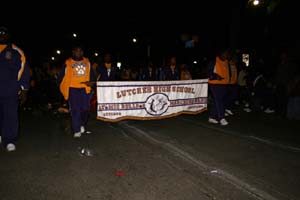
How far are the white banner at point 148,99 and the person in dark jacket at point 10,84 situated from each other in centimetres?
197

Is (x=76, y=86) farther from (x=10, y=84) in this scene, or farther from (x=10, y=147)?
(x=10, y=147)

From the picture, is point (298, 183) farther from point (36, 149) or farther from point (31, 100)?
point (31, 100)

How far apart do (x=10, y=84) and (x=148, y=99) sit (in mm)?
3471

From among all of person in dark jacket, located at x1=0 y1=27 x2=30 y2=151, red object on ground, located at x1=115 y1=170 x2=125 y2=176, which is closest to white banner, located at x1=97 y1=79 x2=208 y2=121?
person in dark jacket, located at x1=0 y1=27 x2=30 y2=151

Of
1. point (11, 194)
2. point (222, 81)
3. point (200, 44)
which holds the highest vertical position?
point (200, 44)

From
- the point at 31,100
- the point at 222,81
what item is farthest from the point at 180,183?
the point at 31,100

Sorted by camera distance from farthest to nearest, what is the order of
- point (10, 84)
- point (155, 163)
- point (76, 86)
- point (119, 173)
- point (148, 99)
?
1. point (148, 99)
2. point (76, 86)
3. point (10, 84)
4. point (155, 163)
5. point (119, 173)

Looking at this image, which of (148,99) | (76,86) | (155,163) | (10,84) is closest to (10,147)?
(10,84)

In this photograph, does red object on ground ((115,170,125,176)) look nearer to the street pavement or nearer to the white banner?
the street pavement

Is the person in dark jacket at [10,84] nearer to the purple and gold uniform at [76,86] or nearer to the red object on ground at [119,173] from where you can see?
the purple and gold uniform at [76,86]

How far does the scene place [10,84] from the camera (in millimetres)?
5500

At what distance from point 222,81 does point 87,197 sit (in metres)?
5.18

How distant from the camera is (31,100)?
12.0m

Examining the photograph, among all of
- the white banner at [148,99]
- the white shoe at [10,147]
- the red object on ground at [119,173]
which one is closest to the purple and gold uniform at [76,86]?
the white banner at [148,99]
